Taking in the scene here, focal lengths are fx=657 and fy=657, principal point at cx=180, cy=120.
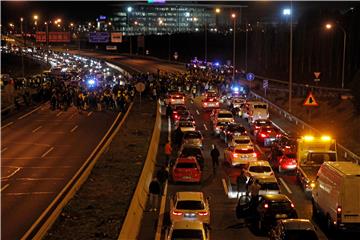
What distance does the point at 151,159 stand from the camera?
32.3 metres

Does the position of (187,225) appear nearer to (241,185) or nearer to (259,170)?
(241,185)

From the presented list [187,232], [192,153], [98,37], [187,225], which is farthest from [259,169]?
[98,37]

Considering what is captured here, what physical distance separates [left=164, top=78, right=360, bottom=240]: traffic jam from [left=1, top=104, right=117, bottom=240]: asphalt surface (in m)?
4.76

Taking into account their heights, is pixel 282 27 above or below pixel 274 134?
above

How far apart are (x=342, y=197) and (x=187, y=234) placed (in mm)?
4948

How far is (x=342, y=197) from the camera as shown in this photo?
60.1 feet

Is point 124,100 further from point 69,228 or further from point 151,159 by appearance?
point 69,228

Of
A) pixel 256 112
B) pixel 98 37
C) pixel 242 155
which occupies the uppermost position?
pixel 98 37

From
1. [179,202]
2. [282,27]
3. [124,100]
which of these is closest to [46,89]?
[124,100]

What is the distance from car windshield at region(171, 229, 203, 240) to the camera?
1599 centimetres

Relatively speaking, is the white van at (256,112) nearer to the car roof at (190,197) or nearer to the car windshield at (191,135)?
the car windshield at (191,135)

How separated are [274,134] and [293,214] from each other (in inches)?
762

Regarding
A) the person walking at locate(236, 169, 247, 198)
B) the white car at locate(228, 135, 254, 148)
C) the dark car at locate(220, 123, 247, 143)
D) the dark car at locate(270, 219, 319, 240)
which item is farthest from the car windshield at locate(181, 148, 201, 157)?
the dark car at locate(270, 219, 319, 240)

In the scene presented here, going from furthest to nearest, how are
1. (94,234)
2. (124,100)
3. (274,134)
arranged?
(124,100) → (274,134) → (94,234)
